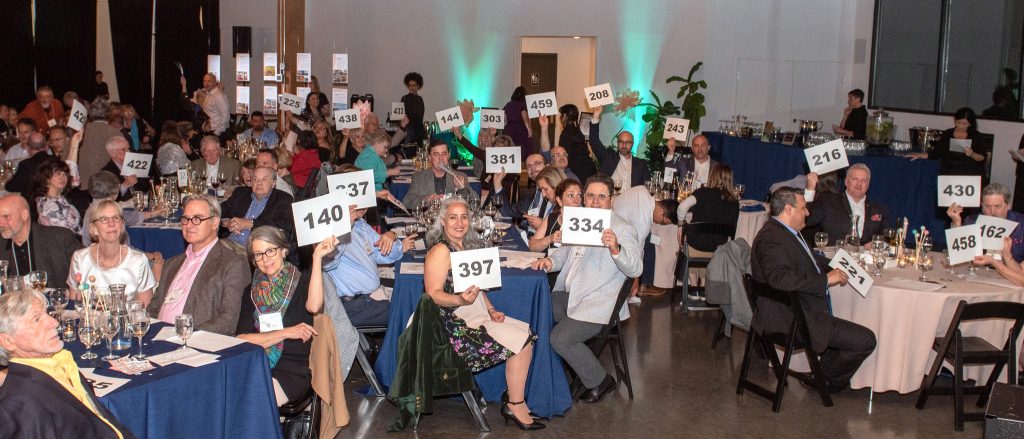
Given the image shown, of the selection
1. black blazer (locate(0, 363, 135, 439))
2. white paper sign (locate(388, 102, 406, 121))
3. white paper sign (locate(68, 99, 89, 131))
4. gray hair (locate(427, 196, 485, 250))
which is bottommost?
black blazer (locate(0, 363, 135, 439))

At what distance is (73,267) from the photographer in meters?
5.12

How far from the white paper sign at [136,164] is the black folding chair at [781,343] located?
511cm

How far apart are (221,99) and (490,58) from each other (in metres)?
5.02

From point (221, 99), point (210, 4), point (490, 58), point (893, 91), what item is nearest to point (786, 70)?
point (893, 91)

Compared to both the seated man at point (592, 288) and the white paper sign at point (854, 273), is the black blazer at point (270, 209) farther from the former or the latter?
the white paper sign at point (854, 273)

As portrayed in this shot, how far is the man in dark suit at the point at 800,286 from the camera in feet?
19.0

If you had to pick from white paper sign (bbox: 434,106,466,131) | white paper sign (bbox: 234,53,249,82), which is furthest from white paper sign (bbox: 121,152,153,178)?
white paper sign (bbox: 234,53,249,82)

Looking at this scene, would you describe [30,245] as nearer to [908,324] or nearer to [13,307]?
[13,307]

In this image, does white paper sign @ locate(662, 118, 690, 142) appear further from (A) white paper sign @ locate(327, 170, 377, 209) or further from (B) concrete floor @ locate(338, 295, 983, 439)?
(A) white paper sign @ locate(327, 170, 377, 209)

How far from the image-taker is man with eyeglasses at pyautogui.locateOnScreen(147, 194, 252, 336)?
4.66m

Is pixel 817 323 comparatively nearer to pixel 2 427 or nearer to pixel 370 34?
pixel 2 427

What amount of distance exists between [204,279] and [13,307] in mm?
1458

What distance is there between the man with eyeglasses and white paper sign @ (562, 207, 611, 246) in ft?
5.77

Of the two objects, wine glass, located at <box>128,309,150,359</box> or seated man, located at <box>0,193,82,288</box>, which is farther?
seated man, located at <box>0,193,82,288</box>
